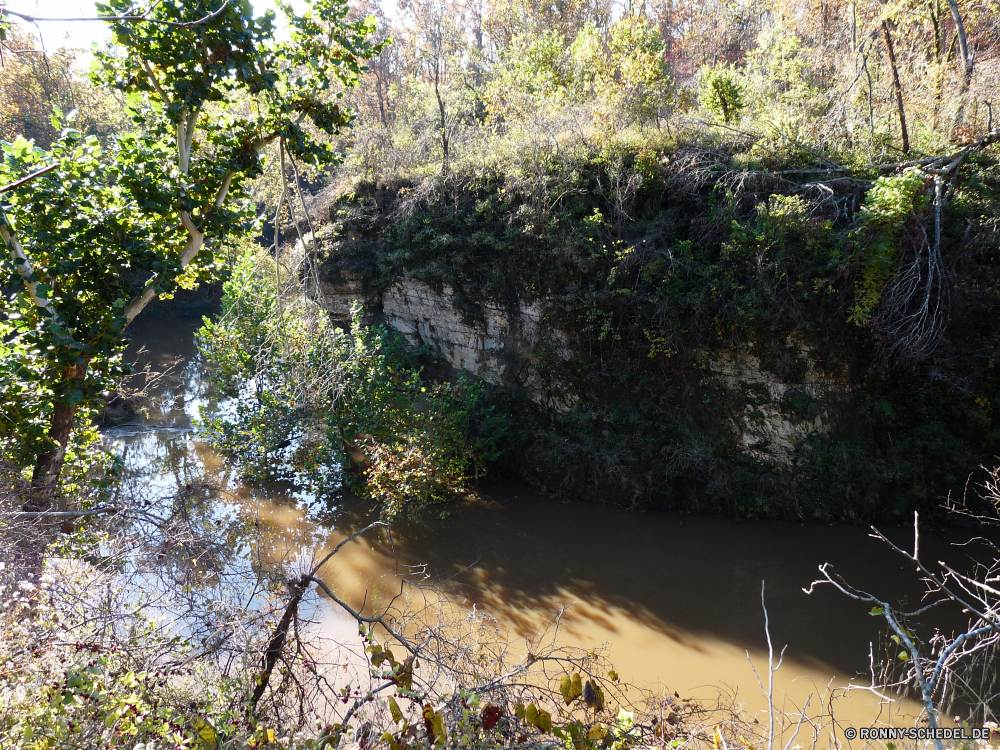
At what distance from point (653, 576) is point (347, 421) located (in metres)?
4.92

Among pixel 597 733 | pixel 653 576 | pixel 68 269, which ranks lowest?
pixel 653 576

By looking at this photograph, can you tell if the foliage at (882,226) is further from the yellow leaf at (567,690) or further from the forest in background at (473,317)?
the yellow leaf at (567,690)

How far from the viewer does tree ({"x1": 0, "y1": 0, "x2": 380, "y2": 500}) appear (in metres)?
3.97

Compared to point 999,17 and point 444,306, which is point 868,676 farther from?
point 999,17

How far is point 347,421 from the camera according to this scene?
848cm

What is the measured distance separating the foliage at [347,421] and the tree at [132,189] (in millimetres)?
2430

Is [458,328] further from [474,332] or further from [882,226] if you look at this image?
[882,226]

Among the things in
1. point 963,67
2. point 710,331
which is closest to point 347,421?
point 710,331

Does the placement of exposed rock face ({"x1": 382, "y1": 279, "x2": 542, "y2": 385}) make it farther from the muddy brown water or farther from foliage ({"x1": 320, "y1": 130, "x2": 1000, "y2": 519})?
the muddy brown water

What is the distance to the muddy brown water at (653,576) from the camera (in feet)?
18.0

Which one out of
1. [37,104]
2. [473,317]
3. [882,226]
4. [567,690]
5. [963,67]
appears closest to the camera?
[567,690]

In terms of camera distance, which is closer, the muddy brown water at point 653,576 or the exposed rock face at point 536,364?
the muddy brown water at point 653,576

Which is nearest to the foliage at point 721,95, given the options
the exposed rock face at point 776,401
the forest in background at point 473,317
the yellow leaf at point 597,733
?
the forest in background at point 473,317

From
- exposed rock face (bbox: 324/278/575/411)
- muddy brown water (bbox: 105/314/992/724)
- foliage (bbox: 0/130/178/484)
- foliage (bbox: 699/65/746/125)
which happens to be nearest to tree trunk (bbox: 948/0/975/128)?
foliage (bbox: 699/65/746/125)
